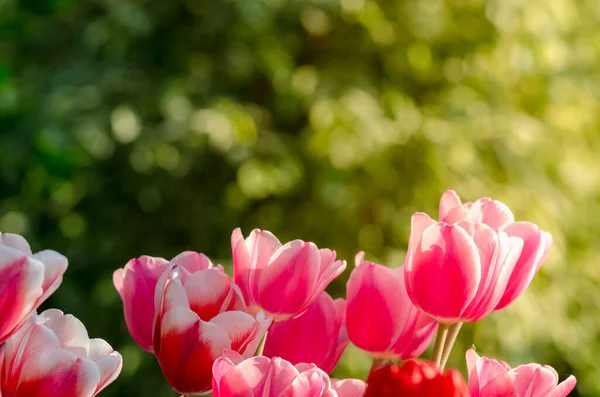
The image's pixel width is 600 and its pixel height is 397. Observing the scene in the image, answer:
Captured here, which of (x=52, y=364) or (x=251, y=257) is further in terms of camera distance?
(x=251, y=257)

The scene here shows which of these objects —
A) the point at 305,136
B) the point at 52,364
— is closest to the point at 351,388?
the point at 52,364

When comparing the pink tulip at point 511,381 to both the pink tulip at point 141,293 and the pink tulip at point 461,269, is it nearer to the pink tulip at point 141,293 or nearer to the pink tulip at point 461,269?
the pink tulip at point 461,269

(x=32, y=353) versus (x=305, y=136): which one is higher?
(x=32, y=353)

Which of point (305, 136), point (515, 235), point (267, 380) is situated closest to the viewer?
point (267, 380)

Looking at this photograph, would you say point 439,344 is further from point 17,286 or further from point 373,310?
point 17,286

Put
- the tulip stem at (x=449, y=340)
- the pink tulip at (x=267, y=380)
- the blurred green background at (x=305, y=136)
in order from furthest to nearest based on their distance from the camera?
1. the blurred green background at (x=305, y=136)
2. the tulip stem at (x=449, y=340)
3. the pink tulip at (x=267, y=380)

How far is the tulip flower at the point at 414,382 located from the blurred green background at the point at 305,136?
1.78 meters

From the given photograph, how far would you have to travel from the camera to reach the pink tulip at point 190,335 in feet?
1.29

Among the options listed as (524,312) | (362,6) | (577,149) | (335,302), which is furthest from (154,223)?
(335,302)

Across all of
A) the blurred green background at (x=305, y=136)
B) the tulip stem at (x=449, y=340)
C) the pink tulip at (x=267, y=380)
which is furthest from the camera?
the blurred green background at (x=305, y=136)

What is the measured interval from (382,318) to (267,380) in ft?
0.40

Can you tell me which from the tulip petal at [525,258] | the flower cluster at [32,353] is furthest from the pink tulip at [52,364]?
the tulip petal at [525,258]

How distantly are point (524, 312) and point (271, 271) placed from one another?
1.92 metres

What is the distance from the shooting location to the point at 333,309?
0.47 meters
